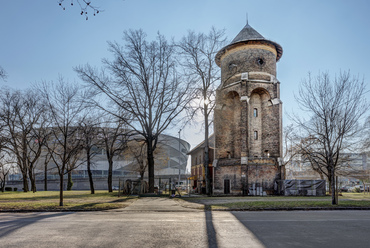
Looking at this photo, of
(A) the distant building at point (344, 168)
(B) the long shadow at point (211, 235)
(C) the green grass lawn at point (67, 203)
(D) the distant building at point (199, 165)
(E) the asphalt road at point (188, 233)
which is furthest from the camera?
(D) the distant building at point (199, 165)

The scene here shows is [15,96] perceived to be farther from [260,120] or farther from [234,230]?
[234,230]

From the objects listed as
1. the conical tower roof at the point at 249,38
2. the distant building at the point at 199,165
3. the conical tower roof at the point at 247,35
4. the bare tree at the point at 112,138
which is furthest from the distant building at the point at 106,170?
the conical tower roof at the point at 247,35

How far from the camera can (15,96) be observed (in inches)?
1372

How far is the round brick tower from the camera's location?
32.6 m

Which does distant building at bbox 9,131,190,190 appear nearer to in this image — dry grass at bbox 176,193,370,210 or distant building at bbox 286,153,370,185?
distant building at bbox 286,153,370,185

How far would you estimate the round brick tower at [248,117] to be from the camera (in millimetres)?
32594

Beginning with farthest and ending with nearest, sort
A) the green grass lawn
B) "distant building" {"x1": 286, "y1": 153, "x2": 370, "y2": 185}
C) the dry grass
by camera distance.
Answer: "distant building" {"x1": 286, "y1": 153, "x2": 370, "y2": 185}, the dry grass, the green grass lawn

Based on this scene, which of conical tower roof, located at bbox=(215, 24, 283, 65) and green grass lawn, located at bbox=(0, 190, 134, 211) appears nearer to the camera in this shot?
green grass lawn, located at bbox=(0, 190, 134, 211)

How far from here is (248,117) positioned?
113ft

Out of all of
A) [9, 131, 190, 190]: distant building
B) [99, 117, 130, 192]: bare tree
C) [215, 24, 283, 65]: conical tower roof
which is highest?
[215, 24, 283, 65]: conical tower roof

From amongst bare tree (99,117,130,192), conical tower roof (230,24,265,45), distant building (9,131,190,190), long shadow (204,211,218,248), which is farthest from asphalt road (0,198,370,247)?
distant building (9,131,190,190)

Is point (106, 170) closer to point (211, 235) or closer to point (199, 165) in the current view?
point (199, 165)

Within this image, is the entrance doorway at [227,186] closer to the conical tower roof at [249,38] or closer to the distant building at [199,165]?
the distant building at [199,165]

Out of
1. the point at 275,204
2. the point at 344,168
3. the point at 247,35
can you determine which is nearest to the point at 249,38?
the point at 247,35
